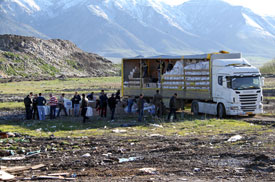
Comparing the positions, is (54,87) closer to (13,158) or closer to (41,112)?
(41,112)

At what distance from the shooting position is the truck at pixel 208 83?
2784cm

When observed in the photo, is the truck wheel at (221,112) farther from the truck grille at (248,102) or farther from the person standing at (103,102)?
the person standing at (103,102)

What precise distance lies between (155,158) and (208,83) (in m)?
14.9

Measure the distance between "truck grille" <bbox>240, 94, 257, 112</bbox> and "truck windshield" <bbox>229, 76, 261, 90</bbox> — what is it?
1.60 ft

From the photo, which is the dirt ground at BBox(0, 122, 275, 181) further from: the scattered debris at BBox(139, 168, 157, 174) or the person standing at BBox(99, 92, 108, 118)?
the person standing at BBox(99, 92, 108, 118)

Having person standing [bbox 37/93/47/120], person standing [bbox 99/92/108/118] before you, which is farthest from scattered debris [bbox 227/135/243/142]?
person standing [bbox 37/93/47/120]

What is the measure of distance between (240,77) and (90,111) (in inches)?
373

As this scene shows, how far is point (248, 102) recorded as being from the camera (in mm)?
27828

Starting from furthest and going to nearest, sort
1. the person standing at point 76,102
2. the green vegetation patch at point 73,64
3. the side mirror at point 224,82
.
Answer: the green vegetation patch at point 73,64, the person standing at point 76,102, the side mirror at point 224,82

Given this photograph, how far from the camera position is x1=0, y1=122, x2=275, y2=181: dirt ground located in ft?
43.2

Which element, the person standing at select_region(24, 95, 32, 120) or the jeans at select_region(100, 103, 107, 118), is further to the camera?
the jeans at select_region(100, 103, 107, 118)

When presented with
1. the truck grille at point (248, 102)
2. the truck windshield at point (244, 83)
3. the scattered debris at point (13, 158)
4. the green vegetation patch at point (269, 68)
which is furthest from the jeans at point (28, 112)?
the green vegetation patch at point (269, 68)

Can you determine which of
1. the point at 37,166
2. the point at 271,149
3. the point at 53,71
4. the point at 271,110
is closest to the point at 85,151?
the point at 37,166

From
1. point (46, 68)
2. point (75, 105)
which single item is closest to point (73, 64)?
point (46, 68)
